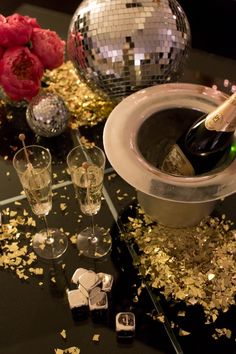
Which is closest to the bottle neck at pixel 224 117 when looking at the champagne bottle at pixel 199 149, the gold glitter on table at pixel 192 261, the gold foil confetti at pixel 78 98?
the champagne bottle at pixel 199 149

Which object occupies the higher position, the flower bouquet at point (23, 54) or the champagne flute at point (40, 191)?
the flower bouquet at point (23, 54)

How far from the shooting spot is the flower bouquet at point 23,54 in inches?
35.3

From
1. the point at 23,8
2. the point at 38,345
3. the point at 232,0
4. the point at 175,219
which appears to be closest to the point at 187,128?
the point at 175,219

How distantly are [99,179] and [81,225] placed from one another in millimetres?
153

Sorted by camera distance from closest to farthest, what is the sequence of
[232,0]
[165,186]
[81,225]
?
[165,186]
[81,225]
[232,0]

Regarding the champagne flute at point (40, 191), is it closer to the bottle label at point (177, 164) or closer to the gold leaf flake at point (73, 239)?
the gold leaf flake at point (73, 239)

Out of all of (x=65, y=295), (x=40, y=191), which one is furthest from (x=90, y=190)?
(x=65, y=295)

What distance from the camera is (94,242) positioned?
2.72ft

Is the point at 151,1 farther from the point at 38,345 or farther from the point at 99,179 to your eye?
the point at 38,345

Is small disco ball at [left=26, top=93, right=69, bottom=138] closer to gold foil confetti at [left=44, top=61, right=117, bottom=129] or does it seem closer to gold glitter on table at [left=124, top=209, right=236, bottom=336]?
gold foil confetti at [left=44, top=61, right=117, bottom=129]

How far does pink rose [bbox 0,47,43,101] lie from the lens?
35.3 inches

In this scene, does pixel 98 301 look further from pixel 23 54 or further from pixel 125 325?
pixel 23 54

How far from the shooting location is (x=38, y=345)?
0.71m

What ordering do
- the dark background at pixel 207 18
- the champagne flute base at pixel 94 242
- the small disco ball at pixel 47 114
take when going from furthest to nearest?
1. the dark background at pixel 207 18
2. the small disco ball at pixel 47 114
3. the champagne flute base at pixel 94 242
